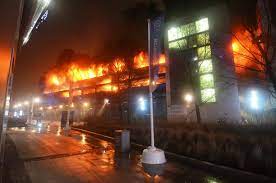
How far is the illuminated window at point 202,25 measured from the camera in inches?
1059

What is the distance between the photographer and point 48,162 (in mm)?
8773

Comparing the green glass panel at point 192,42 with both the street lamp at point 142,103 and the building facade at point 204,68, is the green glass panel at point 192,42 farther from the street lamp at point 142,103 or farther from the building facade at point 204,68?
the street lamp at point 142,103

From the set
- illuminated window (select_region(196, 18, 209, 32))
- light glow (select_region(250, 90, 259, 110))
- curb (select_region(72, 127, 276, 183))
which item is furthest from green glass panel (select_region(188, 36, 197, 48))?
curb (select_region(72, 127, 276, 183))

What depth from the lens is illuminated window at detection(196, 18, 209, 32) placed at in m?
26.9

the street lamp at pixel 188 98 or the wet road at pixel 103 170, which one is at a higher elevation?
the street lamp at pixel 188 98

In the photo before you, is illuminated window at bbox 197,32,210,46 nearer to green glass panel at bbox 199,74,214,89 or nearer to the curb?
green glass panel at bbox 199,74,214,89

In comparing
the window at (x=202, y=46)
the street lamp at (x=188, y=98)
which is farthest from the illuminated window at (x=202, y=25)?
the street lamp at (x=188, y=98)

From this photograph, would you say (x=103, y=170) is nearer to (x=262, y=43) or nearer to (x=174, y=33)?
(x=262, y=43)

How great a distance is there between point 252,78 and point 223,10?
31.2 ft

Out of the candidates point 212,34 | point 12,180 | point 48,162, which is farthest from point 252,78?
point 12,180

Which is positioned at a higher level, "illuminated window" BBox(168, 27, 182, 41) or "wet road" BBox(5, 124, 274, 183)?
"illuminated window" BBox(168, 27, 182, 41)

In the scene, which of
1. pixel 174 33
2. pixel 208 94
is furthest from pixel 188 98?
pixel 174 33

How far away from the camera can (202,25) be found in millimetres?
27297

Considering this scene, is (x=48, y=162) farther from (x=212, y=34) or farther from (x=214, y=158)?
(x=212, y=34)
